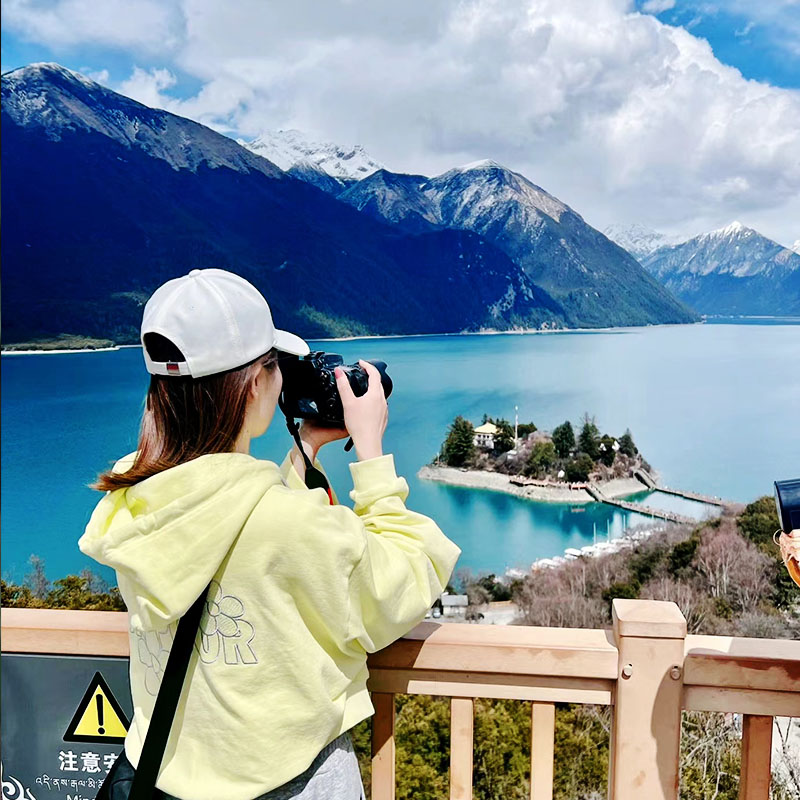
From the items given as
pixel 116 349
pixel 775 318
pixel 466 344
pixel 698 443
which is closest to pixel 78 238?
pixel 116 349

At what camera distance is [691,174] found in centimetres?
3503

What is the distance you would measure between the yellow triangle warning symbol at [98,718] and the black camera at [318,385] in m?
0.38

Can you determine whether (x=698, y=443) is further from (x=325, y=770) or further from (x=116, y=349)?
(x=325, y=770)

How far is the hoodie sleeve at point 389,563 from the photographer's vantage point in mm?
627

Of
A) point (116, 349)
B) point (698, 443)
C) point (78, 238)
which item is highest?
point (78, 238)

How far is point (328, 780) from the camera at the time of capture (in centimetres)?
67

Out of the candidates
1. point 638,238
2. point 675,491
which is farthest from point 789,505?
point 638,238

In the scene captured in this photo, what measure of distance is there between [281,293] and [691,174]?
19606 mm

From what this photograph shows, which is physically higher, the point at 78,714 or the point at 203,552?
the point at 203,552

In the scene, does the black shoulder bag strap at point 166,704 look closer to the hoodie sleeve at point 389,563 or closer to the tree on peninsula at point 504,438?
the hoodie sleeve at point 389,563

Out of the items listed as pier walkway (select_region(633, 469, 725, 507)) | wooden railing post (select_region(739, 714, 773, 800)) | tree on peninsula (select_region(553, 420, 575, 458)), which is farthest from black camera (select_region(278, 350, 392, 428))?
tree on peninsula (select_region(553, 420, 575, 458))

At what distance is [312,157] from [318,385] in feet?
143

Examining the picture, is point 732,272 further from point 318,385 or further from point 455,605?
point 318,385

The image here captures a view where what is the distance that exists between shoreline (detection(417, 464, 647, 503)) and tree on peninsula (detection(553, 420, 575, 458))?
170 centimetres
